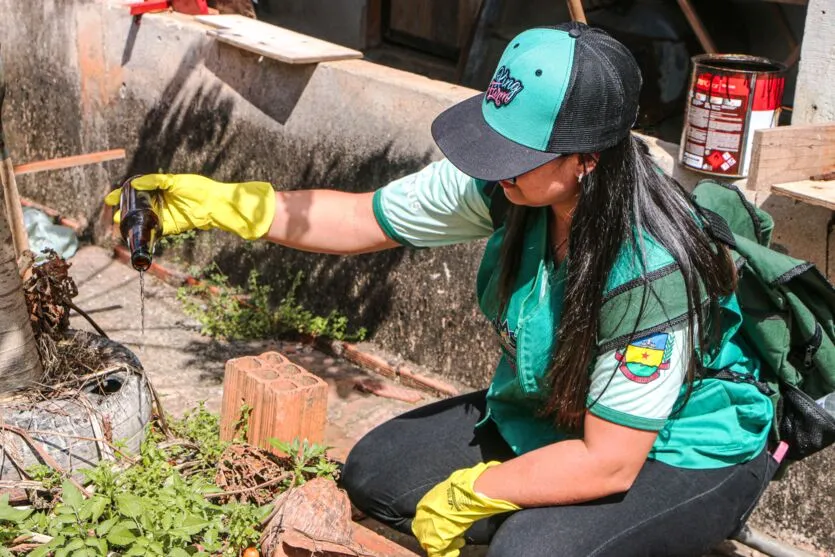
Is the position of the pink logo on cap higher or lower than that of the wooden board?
higher

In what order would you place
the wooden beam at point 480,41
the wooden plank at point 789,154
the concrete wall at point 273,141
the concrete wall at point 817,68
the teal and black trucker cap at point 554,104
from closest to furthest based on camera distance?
the teal and black trucker cap at point 554,104
the wooden plank at point 789,154
the concrete wall at point 817,68
the concrete wall at point 273,141
the wooden beam at point 480,41

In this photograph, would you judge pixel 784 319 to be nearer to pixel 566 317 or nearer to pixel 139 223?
pixel 566 317

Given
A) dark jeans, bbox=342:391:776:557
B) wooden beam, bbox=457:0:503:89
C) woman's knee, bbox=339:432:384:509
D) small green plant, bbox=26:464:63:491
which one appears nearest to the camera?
dark jeans, bbox=342:391:776:557

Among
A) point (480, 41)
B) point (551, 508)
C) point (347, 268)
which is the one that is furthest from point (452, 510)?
point (480, 41)

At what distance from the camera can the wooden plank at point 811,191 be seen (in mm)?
3035

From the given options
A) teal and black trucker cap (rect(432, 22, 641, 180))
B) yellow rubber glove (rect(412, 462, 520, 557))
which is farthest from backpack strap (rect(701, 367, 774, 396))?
teal and black trucker cap (rect(432, 22, 641, 180))

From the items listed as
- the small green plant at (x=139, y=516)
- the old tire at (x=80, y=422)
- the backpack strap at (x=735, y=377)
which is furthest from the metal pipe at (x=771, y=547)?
the old tire at (x=80, y=422)

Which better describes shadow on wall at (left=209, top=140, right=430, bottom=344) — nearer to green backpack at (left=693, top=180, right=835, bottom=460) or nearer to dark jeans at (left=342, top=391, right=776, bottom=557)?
dark jeans at (left=342, top=391, right=776, bottom=557)

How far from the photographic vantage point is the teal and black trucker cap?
235 centimetres

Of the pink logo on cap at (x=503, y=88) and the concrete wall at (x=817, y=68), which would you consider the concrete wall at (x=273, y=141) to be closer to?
the concrete wall at (x=817, y=68)

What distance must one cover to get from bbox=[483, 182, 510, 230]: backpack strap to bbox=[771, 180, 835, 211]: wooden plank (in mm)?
903

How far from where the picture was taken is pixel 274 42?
193 inches

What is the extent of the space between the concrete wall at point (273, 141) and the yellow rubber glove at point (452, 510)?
132 cm

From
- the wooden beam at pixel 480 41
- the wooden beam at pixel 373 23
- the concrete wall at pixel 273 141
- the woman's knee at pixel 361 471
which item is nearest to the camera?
the woman's knee at pixel 361 471
